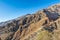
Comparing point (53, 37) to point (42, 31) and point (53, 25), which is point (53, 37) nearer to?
point (42, 31)

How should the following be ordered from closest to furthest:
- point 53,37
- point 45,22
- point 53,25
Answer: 1. point 53,37
2. point 53,25
3. point 45,22

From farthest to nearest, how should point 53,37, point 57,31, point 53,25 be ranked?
1. point 53,25
2. point 57,31
3. point 53,37

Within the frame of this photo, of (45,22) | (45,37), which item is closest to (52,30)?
(45,37)

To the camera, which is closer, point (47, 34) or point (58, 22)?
point (47, 34)

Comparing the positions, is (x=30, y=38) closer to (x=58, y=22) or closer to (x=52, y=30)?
(x=52, y=30)

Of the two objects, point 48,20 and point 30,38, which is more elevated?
point 48,20

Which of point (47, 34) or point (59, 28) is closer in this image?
point (47, 34)

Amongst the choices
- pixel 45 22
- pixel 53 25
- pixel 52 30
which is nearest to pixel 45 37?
pixel 52 30

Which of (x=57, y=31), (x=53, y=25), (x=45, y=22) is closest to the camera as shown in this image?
(x=57, y=31)

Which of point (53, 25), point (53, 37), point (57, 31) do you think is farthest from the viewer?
point (53, 25)
